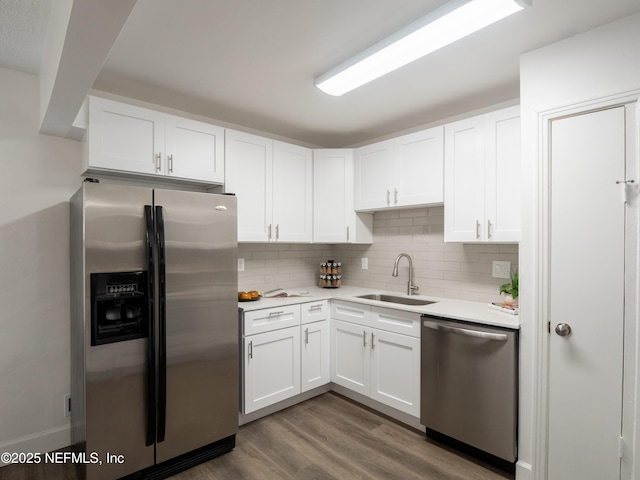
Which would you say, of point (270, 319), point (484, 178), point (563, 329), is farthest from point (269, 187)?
point (563, 329)

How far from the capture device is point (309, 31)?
1.84 m

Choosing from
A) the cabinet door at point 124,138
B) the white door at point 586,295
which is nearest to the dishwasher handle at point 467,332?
the white door at point 586,295

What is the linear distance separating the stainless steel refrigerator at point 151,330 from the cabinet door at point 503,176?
182 centimetres

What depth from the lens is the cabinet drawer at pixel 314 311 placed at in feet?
9.89

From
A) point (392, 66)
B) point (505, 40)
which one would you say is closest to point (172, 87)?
point (392, 66)

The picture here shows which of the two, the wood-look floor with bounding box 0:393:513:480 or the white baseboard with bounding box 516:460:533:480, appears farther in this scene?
the wood-look floor with bounding box 0:393:513:480

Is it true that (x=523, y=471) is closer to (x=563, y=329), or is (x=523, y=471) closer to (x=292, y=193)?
(x=563, y=329)

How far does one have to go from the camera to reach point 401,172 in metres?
3.11

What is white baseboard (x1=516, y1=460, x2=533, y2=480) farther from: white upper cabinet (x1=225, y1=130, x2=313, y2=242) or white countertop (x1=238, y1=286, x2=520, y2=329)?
white upper cabinet (x1=225, y1=130, x2=313, y2=242)

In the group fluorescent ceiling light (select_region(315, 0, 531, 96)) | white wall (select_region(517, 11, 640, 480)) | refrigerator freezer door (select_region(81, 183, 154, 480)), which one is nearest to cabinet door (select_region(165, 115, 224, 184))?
refrigerator freezer door (select_region(81, 183, 154, 480))

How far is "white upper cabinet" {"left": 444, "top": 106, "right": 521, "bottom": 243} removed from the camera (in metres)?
2.40

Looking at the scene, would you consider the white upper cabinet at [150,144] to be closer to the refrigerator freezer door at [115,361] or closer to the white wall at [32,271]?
the white wall at [32,271]

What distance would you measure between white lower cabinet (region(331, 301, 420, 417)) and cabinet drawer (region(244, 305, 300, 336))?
0.43 metres

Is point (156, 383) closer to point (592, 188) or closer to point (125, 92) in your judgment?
point (125, 92)
